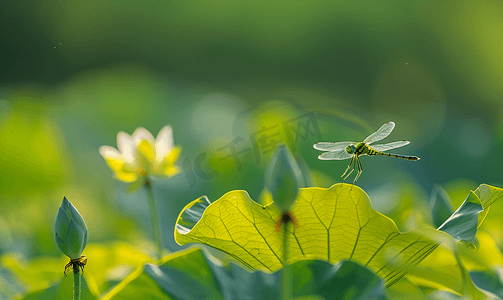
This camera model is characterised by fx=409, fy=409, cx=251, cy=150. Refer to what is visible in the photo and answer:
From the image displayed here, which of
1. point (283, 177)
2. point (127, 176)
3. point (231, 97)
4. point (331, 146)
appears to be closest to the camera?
point (283, 177)

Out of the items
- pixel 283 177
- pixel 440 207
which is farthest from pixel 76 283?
pixel 440 207

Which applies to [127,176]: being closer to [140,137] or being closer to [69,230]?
[140,137]

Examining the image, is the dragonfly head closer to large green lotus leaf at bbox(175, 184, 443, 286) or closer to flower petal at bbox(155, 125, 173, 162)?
large green lotus leaf at bbox(175, 184, 443, 286)

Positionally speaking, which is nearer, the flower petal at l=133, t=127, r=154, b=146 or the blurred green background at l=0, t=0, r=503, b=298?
the flower petal at l=133, t=127, r=154, b=146

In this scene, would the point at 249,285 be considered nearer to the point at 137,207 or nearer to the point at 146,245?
the point at 146,245

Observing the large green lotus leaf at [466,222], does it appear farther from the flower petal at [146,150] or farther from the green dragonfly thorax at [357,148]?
the flower petal at [146,150]

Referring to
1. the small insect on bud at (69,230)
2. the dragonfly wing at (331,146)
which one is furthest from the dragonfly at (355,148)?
the small insect on bud at (69,230)

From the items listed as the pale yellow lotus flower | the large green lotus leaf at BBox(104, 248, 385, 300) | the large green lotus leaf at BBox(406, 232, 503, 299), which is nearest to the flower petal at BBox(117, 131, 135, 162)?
the pale yellow lotus flower
